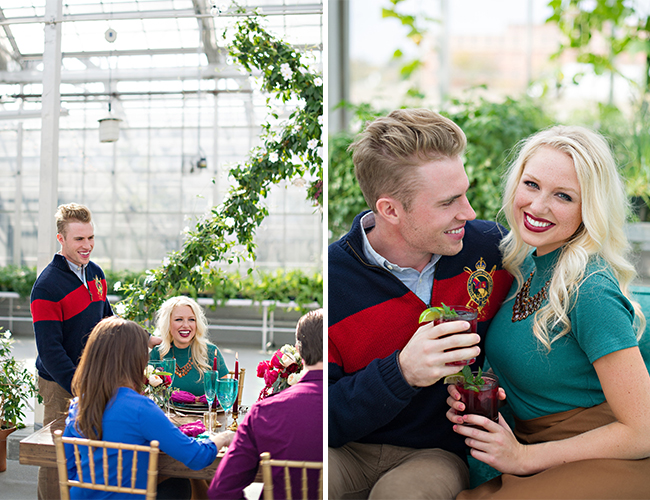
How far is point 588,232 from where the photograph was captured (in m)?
1.48

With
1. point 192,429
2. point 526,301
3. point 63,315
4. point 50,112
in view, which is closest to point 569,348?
point 526,301

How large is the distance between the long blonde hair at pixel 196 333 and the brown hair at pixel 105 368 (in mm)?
351

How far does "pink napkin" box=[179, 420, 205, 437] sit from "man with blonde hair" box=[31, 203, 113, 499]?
48cm

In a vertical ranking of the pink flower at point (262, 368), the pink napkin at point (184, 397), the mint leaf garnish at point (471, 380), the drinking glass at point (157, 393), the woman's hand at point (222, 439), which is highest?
the mint leaf garnish at point (471, 380)

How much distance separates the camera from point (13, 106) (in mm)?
2812

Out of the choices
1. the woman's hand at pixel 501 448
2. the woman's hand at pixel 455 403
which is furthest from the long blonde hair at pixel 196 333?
the woman's hand at pixel 501 448

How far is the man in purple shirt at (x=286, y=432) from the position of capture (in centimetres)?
166

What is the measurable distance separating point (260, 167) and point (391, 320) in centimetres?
121

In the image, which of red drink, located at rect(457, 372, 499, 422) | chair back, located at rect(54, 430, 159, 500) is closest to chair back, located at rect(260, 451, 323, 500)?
chair back, located at rect(54, 430, 159, 500)

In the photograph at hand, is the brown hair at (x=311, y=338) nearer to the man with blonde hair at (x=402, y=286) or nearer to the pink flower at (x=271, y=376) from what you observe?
the man with blonde hair at (x=402, y=286)

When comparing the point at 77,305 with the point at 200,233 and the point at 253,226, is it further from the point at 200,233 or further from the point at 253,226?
the point at 253,226

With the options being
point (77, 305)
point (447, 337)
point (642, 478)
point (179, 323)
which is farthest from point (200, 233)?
point (642, 478)

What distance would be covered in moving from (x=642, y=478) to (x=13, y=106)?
3156 mm

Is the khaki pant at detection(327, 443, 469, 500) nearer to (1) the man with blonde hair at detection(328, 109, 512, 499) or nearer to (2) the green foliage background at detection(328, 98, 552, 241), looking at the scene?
(1) the man with blonde hair at detection(328, 109, 512, 499)
